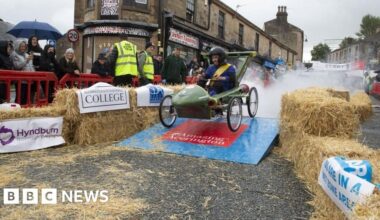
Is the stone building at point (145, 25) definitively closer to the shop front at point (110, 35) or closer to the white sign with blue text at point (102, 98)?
the shop front at point (110, 35)

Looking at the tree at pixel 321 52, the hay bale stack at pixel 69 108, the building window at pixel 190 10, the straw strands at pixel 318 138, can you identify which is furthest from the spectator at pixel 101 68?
the tree at pixel 321 52

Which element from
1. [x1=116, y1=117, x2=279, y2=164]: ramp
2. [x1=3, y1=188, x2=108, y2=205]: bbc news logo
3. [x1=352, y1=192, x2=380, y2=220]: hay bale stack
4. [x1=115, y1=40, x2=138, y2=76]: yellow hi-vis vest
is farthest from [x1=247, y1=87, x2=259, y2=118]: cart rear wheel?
[x1=352, y1=192, x2=380, y2=220]: hay bale stack

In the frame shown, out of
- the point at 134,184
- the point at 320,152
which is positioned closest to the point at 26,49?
the point at 134,184

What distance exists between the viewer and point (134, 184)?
15.1 feet

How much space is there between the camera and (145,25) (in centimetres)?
1706

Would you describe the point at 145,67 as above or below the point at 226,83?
above

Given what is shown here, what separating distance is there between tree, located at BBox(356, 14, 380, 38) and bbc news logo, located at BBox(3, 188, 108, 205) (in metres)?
77.4

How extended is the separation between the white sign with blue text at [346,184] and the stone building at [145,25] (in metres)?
12.8

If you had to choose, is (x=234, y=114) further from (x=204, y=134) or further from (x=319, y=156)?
(x=319, y=156)

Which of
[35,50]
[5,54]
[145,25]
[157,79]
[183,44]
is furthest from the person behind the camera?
[183,44]

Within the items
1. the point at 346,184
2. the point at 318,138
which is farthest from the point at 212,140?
the point at 346,184

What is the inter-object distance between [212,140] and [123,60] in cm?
302

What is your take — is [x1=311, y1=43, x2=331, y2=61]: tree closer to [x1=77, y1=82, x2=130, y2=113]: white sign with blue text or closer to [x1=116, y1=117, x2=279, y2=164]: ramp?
[x1=116, y1=117, x2=279, y2=164]: ramp

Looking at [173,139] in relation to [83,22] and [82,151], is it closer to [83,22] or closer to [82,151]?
[82,151]
